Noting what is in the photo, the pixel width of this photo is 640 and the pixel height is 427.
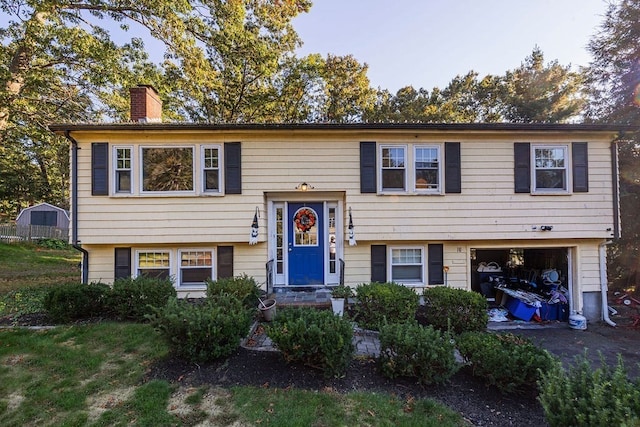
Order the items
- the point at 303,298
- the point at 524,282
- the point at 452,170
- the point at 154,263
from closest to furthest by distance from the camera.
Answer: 1. the point at 303,298
2. the point at 452,170
3. the point at 154,263
4. the point at 524,282

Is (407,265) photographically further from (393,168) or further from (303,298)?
(303,298)

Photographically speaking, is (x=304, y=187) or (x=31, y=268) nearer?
(x=304, y=187)

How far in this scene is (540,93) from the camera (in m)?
17.7

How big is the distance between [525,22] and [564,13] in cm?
177

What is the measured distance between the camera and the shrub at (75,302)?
19.7 feet

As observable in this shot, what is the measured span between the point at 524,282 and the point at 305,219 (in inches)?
266

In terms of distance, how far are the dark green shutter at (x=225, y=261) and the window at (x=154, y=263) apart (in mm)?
1331

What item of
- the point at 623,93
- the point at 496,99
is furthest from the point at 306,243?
the point at 496,99

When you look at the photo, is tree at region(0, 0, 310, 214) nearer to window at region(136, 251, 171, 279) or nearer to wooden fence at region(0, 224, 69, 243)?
window at region(136, 251, 171, 279)

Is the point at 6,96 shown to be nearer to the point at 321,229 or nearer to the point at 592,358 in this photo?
the point at 321,229

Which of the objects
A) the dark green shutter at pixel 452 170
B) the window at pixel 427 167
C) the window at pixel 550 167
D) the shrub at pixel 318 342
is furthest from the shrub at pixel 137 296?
the window at pixel 550 167

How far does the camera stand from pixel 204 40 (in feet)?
37.2

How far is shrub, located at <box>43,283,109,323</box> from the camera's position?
600 cm

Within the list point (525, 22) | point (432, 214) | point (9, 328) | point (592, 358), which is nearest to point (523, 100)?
point (525, 22)
